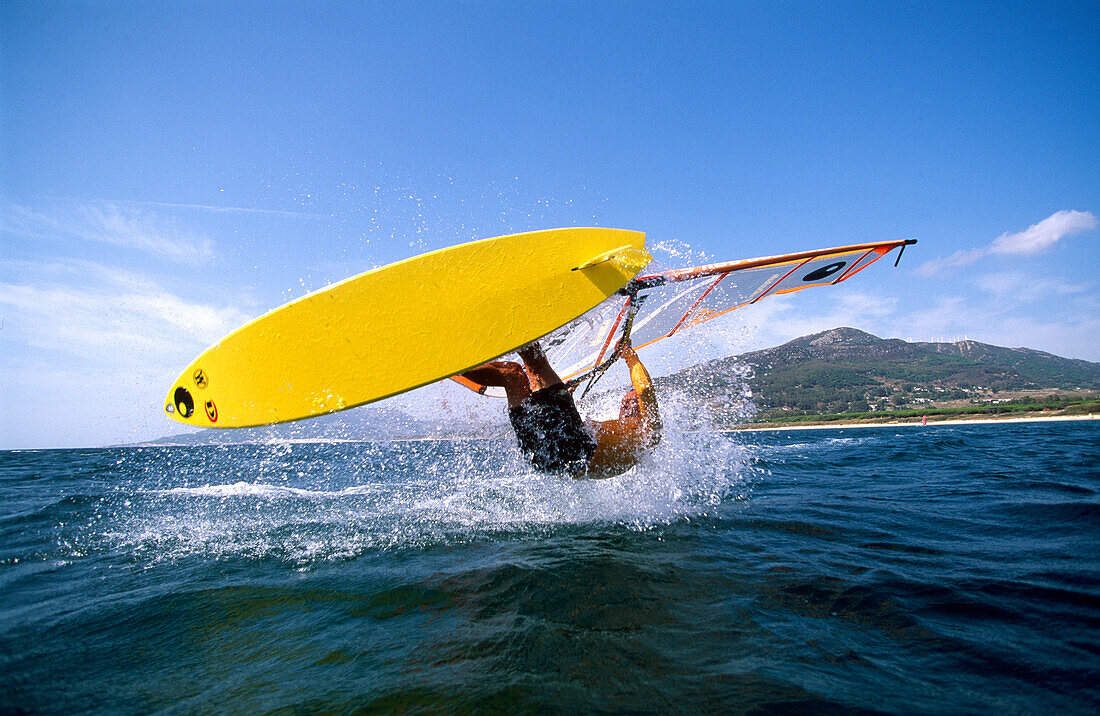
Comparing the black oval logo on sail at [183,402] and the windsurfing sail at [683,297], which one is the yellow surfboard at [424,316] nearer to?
the windsurfing sail at [683,297]

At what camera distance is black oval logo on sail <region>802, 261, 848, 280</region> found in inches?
215

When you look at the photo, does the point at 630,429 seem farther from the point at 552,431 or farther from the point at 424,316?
the point at 424,316

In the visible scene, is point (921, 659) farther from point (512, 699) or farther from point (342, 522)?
point (342, 522)

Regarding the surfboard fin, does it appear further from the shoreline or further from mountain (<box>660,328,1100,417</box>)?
mountain (<box>660,328,1100,417</box>)

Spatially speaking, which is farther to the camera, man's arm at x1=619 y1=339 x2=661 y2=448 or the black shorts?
man's arm at x1=619 y1=339 x2=661 y2=448

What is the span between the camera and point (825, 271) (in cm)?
566

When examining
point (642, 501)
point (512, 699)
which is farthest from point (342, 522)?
point (512, 699)

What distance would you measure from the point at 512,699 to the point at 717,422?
18.4ft

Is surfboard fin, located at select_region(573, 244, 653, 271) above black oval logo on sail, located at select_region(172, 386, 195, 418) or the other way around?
above

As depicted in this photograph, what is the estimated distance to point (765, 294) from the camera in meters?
6.34

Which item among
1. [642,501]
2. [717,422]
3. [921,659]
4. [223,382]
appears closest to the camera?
[921,659]

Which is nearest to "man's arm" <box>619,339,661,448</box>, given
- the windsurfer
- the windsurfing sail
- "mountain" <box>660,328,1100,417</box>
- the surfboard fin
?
the windsurfer

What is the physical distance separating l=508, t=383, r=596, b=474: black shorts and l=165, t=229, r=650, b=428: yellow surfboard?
2.14 feet

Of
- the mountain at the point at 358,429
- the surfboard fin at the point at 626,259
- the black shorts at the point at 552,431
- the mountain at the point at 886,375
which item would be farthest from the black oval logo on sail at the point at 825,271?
→ the mountain at the point at 886,375
